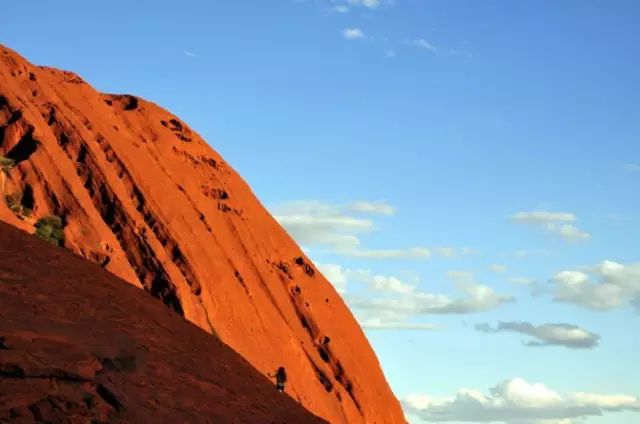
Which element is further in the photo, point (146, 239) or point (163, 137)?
point (163, 137)

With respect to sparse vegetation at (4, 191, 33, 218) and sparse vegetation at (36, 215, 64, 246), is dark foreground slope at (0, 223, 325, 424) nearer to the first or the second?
sparse vegetation at (36, 215, 64, 246)

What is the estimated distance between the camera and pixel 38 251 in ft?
71.6

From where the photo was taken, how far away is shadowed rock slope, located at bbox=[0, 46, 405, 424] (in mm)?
56125

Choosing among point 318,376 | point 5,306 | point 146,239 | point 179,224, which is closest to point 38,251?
point 5,306

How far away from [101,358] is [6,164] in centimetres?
4024

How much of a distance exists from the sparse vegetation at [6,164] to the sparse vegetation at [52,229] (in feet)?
13.8

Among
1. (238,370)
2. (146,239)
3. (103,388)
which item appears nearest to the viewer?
(103,388)

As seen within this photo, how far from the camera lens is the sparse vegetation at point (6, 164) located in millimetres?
54344

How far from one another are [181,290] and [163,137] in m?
20.3

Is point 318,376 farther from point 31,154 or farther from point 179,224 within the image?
point 31,154

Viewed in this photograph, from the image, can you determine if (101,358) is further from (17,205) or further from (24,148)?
(24,148)


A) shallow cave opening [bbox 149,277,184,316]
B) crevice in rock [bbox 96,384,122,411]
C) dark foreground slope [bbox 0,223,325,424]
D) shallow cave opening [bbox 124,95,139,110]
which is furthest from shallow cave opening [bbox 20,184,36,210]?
crevice in rock [bbox 96,384,122,411]

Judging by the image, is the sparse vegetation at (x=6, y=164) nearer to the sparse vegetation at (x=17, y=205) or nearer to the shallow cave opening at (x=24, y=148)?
the shallow cave opening at (x=24, y=148)

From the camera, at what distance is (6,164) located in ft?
180
